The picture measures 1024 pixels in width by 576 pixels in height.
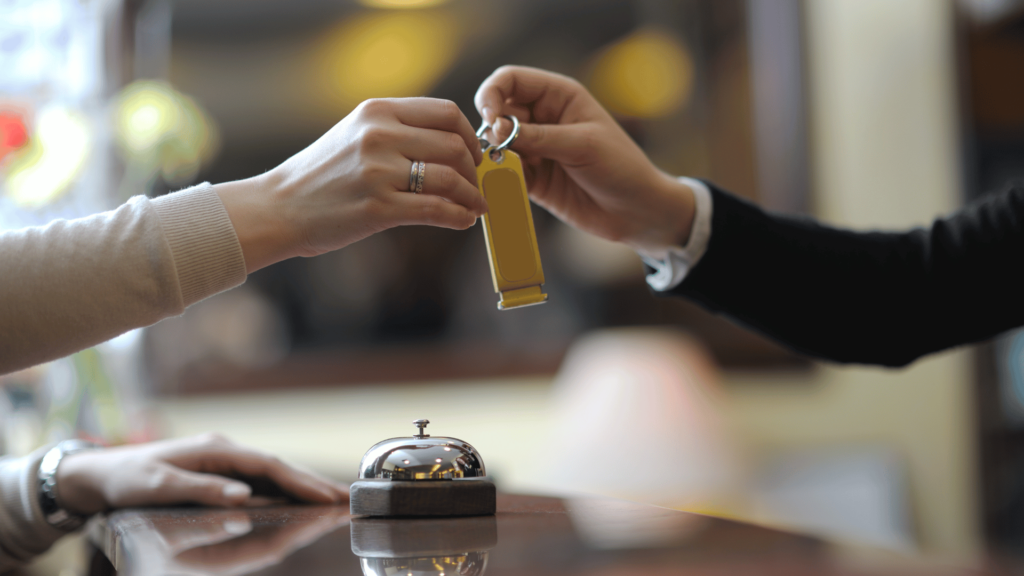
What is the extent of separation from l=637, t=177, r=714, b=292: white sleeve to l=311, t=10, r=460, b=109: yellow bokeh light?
6.37ft

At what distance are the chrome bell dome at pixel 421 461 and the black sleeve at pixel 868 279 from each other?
48 cm

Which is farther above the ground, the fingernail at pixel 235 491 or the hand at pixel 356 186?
the hand at pixel 356 186

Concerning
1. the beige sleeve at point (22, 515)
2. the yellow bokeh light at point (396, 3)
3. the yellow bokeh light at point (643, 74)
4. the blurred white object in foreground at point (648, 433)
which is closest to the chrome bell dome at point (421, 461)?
the beige sleeve at point (22, 515)

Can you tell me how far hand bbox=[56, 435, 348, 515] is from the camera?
769 mm

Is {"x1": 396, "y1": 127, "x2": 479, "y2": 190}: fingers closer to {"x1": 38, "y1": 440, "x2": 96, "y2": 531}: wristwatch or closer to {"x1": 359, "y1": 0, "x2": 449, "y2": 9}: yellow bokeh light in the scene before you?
{"x1": 38, "y1": 440, "x2": 96, "y2": 531}: wristwatch

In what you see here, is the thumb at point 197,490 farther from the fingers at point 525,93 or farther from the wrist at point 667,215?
the wrist at point 667,215

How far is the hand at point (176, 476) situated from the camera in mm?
769

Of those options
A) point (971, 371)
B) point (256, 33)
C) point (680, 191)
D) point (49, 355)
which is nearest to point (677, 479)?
point (971, 371)

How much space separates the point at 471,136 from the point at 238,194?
0.21 metres

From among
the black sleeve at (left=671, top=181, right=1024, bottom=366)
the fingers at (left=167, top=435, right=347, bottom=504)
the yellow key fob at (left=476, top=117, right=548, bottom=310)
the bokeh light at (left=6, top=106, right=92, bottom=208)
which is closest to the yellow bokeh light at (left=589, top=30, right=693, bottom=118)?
the bokeh light at (left=6, top=106, right=92, bottom=208)

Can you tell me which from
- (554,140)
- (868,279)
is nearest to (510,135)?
(554,140)

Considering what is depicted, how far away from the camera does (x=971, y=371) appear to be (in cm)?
257

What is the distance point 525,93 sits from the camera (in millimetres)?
931

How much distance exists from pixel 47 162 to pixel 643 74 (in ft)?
5.71
